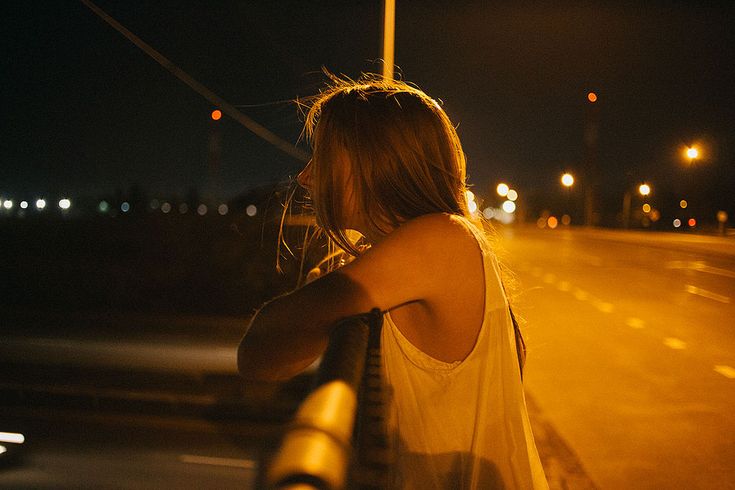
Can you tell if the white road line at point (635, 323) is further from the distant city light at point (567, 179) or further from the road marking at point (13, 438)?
the distant city light at point (567, 179)

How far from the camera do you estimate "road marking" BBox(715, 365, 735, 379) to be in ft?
29.9

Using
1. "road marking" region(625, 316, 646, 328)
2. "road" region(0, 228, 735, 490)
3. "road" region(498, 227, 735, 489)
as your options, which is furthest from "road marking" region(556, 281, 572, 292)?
"road" region(0, 228, 735, 490)

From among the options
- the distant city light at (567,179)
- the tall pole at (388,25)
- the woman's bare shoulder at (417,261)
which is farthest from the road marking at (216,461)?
the distant city light at (567,179)

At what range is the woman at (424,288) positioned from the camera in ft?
3.61

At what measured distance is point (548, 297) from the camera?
17.9 meters

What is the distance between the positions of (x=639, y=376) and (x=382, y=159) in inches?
350

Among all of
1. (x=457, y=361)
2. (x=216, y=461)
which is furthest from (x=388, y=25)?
(x=457, y=361)

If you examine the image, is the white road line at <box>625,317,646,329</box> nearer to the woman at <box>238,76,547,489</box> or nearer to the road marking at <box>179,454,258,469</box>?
the road marking at <box>179,454,258,469</box>

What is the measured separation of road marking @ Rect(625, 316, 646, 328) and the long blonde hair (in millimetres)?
13023

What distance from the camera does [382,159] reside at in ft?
4.02

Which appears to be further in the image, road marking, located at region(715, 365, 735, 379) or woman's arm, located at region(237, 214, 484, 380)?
road marking, located at region(715, 365, 735, 379)

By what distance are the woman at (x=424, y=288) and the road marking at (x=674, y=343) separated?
1113cm

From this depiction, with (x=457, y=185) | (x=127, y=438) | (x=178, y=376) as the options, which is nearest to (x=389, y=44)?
(x=178, y=376)

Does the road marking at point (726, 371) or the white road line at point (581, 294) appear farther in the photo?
the white road line at point (581, 294)
